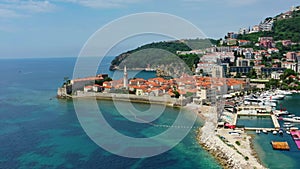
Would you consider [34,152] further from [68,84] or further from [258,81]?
[258,81]

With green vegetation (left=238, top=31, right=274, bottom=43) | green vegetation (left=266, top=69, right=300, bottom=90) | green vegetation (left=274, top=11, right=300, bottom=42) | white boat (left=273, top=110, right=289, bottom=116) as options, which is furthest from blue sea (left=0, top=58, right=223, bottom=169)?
green vegetation (left=274, top=11, right=300, bottom=42)

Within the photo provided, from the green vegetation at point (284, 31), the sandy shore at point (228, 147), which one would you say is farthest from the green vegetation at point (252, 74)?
the sandy shore at point (228, 147)

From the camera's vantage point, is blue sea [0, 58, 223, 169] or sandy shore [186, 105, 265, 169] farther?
blue sea [0, 58, 223, 169]

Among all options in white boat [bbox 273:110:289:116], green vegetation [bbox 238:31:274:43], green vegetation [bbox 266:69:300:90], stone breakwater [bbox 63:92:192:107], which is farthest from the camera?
green vegetation [bbox 238:31:274:43]

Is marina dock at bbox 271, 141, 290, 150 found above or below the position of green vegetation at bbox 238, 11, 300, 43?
below

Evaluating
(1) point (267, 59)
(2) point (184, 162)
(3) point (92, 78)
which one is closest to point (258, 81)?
(1) point (267, 59)

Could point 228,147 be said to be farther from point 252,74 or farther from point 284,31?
point 284,31

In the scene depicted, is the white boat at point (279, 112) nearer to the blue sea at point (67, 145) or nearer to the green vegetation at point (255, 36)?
the blue sea at point (67, 145)

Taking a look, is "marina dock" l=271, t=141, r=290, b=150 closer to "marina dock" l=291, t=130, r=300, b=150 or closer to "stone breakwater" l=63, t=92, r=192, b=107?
"marina dock" l=291, t=130, r=300, b=150

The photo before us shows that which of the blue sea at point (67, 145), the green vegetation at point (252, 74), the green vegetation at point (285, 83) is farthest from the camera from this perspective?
the green vegetation at point (252, 74)
